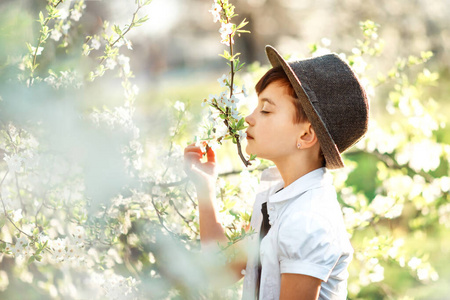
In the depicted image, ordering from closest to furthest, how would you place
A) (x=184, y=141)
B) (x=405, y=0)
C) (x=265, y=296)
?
(x=265, y=296), (x=184, y=141), (x=405, y=0)

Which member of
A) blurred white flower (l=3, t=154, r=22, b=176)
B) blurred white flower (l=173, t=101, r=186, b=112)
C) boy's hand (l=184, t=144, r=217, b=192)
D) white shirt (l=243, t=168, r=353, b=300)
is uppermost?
blurred white flower (l=3, t=154, r=22, b=176)

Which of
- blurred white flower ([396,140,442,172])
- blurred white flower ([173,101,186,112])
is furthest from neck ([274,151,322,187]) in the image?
blurred white flower ([396,140,442,172])

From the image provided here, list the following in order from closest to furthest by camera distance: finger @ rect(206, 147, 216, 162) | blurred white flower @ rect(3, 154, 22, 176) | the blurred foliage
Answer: blurred white flower @ rect(3, 154, 22, 176) → the blurred foliage → finger @ rect(206, 147, 216, 162)

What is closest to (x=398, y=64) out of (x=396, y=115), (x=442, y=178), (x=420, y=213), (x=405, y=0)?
(x=442, y=178)

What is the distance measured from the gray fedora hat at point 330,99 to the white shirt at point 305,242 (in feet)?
0.35

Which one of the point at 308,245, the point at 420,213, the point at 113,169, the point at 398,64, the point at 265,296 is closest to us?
the point at 308,245

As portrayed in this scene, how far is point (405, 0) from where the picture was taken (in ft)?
17.1

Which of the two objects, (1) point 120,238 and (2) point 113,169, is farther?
(1) point 120,238

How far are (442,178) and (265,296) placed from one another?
1452 millimetres

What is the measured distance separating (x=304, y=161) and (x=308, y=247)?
9.8 inches

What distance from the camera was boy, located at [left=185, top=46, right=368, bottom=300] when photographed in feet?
3.67

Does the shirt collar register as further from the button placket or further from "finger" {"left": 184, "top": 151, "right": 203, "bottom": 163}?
"finger" {"left": 184, "top": 151, "right": 203, "bottom": 163}

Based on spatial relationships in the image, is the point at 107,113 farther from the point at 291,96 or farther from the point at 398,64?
the point at 398,64

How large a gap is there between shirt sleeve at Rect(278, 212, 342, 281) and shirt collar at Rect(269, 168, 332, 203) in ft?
0.30
